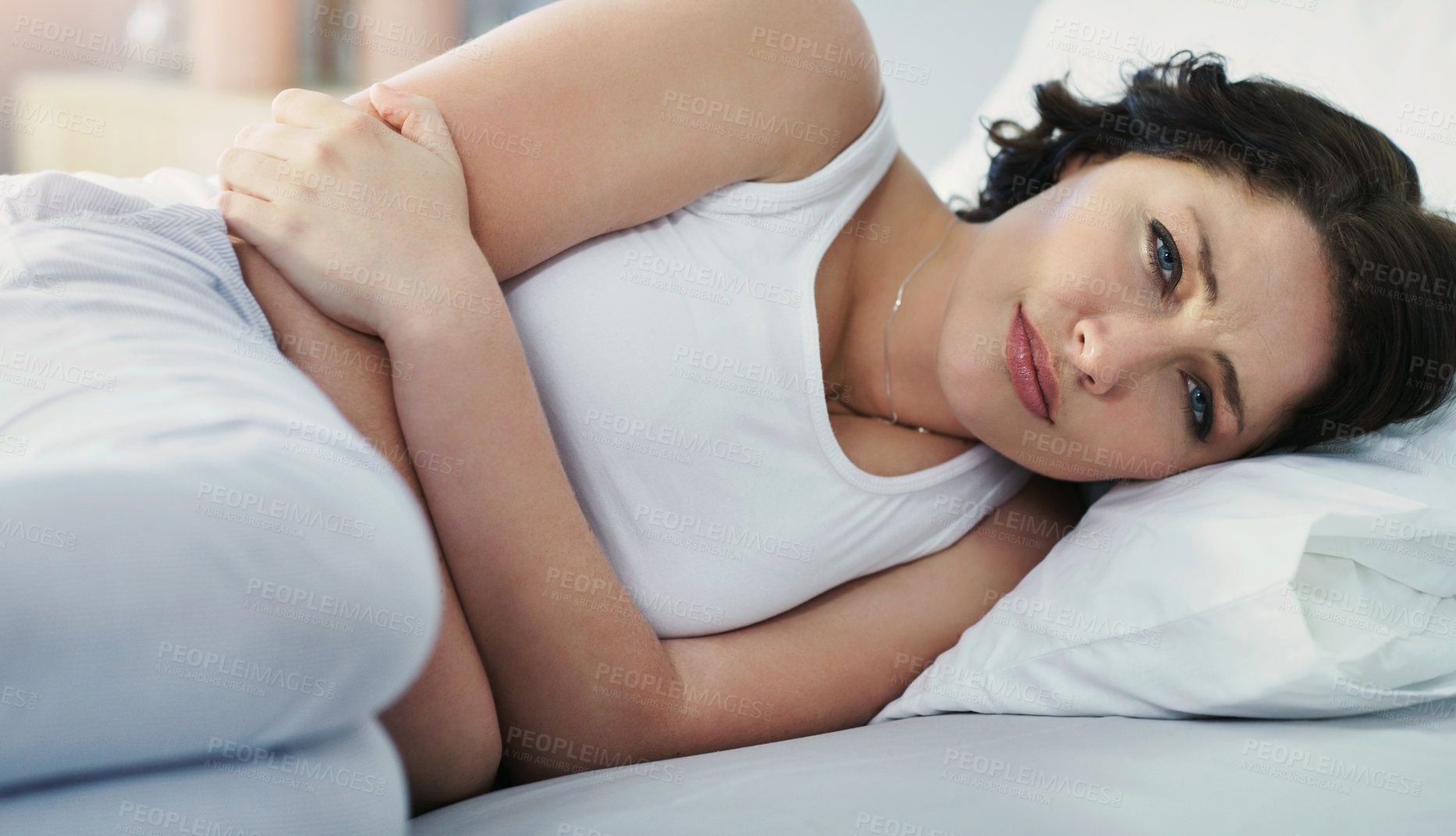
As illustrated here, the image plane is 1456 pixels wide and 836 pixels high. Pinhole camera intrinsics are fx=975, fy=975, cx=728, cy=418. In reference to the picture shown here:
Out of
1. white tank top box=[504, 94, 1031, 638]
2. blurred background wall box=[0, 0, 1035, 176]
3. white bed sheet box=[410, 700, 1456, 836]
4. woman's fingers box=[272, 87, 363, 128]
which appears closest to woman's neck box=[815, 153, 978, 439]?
white tank top box=[504, 94, 1031, 638]

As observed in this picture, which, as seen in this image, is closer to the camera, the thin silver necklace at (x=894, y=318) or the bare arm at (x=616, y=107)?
the bare arm at (x=616, y=107)

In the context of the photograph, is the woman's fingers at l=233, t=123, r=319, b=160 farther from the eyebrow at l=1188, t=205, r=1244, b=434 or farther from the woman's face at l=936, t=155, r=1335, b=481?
the eyebrow at l=1188, t=205, r=1244, b=434

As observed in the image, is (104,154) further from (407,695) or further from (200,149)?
(407,695)

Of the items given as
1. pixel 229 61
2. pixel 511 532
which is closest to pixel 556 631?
pixel 511 532

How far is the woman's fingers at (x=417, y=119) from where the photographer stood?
787 millimetres

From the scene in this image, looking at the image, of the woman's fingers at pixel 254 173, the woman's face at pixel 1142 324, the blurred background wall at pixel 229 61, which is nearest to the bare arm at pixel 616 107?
the woman's fingers at pixel 254 173

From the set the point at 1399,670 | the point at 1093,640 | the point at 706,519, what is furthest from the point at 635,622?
the point at 1399,670

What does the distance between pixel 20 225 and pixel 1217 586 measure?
889mm

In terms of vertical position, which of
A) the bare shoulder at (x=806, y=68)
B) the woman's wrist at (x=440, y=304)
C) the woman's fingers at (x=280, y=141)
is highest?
the bare shoulder at (x=806, y=68)

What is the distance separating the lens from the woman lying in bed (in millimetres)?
724

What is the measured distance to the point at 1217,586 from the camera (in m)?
0.81

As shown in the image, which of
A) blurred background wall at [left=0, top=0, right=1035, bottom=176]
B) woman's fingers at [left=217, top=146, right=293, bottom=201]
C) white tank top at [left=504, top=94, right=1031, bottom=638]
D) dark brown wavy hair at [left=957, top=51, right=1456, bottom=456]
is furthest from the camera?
blurred background wall at [left=0, top=0, right=1035, bottom=176]

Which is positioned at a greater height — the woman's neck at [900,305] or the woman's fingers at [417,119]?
the woman's fingers at [417,119]

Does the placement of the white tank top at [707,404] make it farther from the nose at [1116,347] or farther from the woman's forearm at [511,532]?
the nose at [1116,347]
